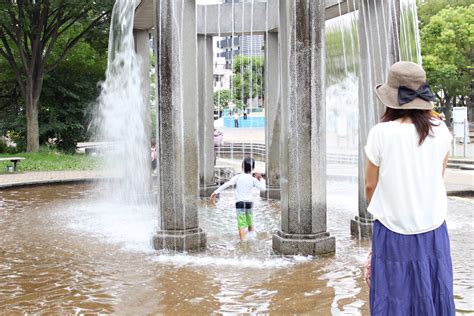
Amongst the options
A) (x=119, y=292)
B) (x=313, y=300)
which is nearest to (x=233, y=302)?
(x=313, y=300)

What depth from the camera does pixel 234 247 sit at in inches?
342

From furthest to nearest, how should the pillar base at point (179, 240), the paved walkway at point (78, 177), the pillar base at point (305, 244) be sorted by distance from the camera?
1. the paved walkway at point (78, 177)
2. the pillar base at point (179, 240)
3. the pillar base at point (305, 244)

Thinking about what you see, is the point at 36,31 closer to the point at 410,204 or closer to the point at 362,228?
the point at 362,228

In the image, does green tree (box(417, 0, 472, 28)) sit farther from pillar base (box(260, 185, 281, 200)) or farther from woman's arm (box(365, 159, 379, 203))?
woman's arm (box(365, 159, 379, 203))

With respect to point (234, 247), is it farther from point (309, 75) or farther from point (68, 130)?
point (68, 130)

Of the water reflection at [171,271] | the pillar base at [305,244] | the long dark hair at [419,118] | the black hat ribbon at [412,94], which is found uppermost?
the black hat ribbon at [412,94]

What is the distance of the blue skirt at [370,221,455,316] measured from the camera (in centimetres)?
315

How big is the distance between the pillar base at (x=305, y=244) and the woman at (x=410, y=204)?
4.70m

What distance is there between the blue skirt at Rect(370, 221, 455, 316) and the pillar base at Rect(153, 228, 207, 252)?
531cm

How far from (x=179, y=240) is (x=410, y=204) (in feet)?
18.1

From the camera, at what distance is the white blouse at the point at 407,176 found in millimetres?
3146

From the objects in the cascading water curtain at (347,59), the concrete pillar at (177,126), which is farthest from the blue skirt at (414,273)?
the cascading water curtain at (347,59)

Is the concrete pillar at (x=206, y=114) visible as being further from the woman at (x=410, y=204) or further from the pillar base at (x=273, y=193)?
the woman at (x=410, y=204)

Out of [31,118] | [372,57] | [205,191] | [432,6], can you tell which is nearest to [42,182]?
[205,191]
